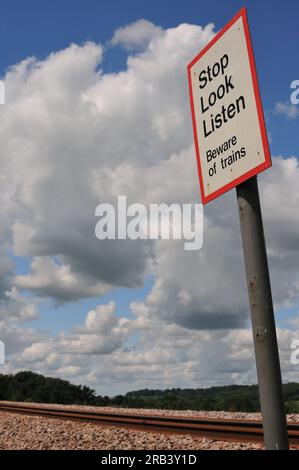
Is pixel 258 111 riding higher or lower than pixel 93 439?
higher

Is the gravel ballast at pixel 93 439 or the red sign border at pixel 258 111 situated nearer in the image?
the red sign border at pixel 258 111

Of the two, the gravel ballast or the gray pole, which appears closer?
the gray pole

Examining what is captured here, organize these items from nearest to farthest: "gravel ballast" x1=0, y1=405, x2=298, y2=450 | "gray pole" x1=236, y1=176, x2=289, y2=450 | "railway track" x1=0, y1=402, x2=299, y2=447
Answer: "gray pole" x1=236, y1=176, x2=289, y2=450, "gravel ballast" x1=0, y1=405, x2=298, y2=450, "railway track" x1=0, y1=402, x2=299, y2=447

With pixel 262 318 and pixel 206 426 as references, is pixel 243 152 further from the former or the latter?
pixel 206 426

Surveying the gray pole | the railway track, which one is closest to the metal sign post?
the gray pole

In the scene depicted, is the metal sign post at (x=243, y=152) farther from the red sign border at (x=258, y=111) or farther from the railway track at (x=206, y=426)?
the railway track at (x=206, y=426)

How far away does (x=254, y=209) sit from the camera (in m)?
2.78

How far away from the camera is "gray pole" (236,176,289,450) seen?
251 centimetres

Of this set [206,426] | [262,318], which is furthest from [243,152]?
[206,426]

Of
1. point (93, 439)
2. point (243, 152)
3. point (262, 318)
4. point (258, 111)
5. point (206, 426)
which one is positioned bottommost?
point (93, 439)

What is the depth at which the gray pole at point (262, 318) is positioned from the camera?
251 centimetres

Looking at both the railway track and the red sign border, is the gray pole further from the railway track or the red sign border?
the railway track

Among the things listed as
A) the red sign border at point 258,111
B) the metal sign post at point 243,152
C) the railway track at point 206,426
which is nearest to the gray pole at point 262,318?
the metal sign post at point 243,152

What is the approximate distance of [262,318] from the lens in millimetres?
2596
